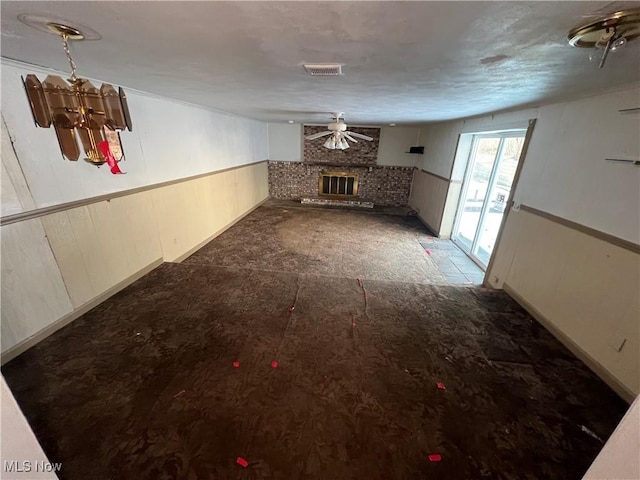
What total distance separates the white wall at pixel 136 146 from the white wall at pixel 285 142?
1971mm

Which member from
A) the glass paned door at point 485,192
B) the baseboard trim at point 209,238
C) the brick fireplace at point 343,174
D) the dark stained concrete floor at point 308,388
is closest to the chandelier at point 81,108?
the dark stained concrete floor at point 308,388

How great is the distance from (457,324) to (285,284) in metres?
1.73

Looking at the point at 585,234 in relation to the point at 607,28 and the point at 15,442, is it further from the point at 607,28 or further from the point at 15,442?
the point at 15,442

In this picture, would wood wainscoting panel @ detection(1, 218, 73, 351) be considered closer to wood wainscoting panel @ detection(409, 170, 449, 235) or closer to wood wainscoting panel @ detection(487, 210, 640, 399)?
wood wainscoting panel @ detection(487, 210, 640, 399)

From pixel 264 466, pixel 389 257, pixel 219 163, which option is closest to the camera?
pixel 264 466

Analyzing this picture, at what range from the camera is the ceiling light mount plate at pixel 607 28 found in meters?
0.87

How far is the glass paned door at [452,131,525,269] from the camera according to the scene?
3750 millimetres

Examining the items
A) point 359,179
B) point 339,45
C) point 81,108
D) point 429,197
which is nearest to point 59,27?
point 81,108

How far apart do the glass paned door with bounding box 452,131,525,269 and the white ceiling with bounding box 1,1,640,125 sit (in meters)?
1.78

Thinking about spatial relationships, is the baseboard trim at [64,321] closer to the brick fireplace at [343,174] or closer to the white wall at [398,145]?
the brick fireplace at [343,174]

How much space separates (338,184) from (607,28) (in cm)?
686

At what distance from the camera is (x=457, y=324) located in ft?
7.51

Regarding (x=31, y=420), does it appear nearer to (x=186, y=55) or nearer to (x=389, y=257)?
(x=186, y=55)

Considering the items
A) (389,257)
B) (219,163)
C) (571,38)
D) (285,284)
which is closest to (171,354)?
(285,284)
